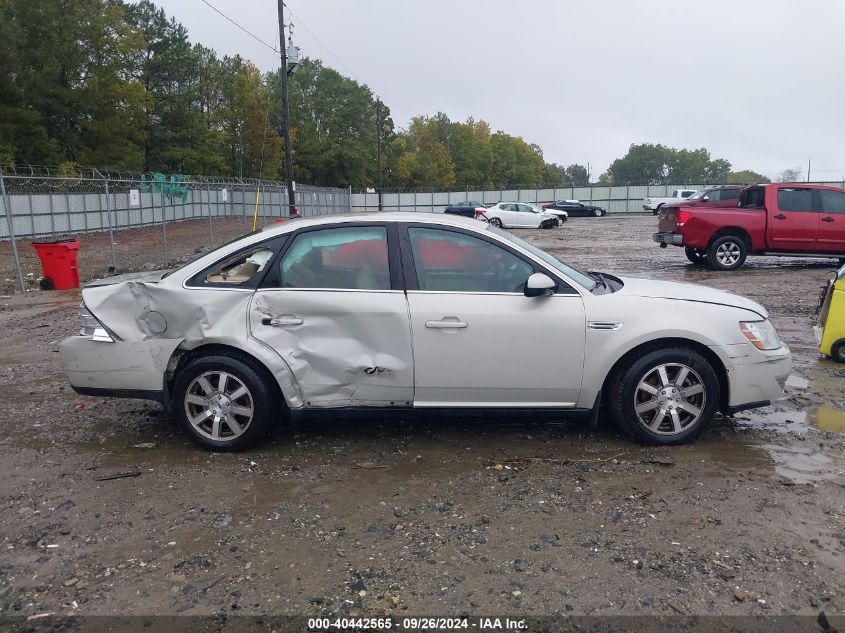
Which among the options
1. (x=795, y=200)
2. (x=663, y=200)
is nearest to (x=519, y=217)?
(x=663, y=200)

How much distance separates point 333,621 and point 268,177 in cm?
7464

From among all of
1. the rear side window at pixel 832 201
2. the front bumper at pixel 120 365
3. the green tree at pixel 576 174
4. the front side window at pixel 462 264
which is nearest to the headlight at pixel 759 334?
the front side window at pixel 462 264

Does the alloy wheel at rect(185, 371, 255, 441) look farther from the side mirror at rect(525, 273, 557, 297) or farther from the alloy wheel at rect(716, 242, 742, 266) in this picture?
the alloy wheel at rect(716, 242, 742, 266)

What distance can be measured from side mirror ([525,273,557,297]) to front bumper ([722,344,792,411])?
1244 millimetres

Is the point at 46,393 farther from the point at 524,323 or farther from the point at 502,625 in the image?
the point at 502,625

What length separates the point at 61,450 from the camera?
4953mm

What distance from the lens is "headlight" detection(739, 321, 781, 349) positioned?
4809mm

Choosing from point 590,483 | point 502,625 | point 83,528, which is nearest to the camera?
point 502,625

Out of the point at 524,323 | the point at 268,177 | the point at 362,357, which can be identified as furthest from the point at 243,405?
the point at 268,177

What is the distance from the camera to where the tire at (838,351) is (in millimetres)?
7137

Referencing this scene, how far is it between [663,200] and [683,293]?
56638 millimetres

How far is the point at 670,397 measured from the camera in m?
4.77

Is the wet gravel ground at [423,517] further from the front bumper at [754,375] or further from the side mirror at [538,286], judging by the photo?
the side mirror at [538,286]

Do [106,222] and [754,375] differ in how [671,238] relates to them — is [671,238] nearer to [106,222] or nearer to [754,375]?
[754,375]
